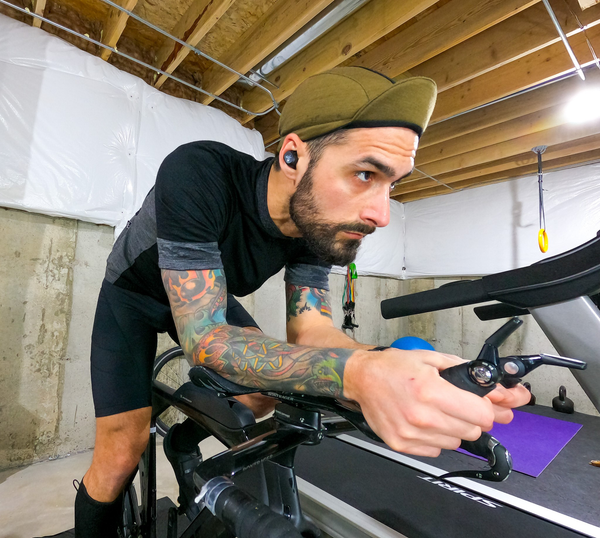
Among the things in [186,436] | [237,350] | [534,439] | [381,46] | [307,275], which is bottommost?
[534,439]

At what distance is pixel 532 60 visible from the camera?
2.45 meters

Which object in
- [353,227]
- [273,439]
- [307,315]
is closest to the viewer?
[273,439]

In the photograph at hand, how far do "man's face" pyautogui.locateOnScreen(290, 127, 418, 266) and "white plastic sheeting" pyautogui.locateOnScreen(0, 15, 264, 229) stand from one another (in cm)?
Result: 185

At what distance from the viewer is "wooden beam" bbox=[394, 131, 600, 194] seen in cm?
332

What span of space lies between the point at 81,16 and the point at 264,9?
1271mm

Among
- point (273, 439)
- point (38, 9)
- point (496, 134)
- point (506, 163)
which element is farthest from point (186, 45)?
point (506, 163)

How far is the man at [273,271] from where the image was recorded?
0.45m

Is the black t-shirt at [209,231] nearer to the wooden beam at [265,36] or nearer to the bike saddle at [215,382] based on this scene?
the bike saddle at [215,382]

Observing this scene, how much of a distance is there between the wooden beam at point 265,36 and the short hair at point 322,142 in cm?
148

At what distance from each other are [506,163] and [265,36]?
9.71 ft

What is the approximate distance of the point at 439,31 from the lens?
7.13ft

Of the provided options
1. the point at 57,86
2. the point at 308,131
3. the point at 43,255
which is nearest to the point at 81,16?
the point at 57,86

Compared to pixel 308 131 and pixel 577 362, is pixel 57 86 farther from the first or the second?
pixel 577 362

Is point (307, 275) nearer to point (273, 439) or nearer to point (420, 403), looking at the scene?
point (273, 439)
